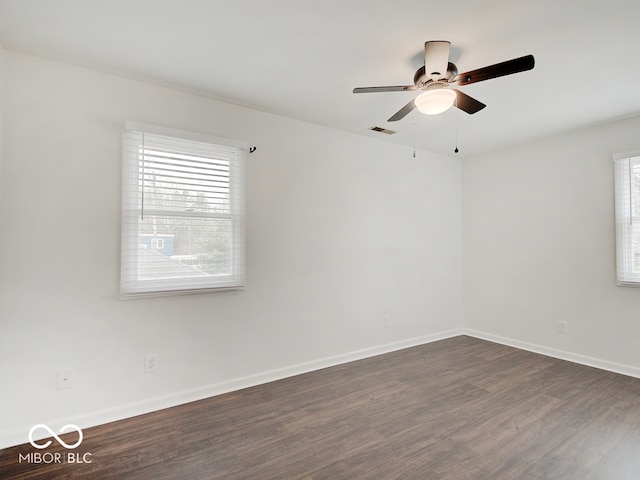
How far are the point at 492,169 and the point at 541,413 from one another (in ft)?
10.2

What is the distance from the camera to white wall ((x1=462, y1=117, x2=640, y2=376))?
3482mm

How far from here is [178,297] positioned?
275cm

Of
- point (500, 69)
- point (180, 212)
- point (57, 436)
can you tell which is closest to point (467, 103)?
point (500, 69)

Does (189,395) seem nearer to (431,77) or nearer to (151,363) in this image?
(151,363)

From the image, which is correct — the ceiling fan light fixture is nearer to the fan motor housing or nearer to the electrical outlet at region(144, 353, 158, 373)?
the fan motor housing

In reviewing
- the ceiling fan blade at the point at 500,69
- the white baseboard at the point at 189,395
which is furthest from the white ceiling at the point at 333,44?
the white baseboard at the point at 189,395

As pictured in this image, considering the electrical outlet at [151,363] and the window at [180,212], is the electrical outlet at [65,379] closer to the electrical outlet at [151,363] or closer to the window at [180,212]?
the electrical outlet at [151,363]

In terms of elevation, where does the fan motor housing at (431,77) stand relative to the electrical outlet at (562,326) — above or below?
above

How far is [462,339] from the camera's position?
460 centimetres

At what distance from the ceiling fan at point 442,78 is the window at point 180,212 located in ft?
4.68

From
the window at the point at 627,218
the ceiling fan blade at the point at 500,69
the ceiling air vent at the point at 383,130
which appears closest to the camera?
the ceiling fan blade at the point at 500,69

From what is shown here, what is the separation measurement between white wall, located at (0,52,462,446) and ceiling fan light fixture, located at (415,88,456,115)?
152 centimetres

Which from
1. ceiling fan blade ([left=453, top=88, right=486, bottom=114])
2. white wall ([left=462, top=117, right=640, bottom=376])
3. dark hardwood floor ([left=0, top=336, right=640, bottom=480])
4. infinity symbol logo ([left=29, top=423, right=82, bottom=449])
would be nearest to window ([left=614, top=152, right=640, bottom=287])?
white wall ([left=462, top=117, right=640, bottom=376])

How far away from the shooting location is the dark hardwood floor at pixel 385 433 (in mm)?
1936
